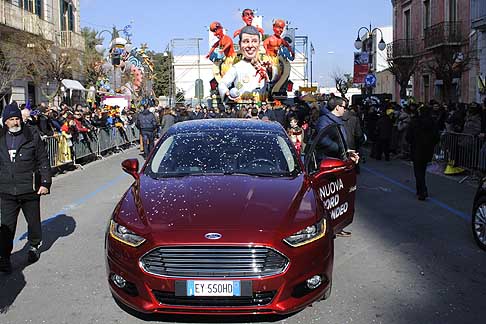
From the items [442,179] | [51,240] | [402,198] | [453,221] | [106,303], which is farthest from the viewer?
[442,179]

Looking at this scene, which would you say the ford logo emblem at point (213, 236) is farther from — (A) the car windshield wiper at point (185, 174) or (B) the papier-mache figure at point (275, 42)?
(B) the papier-mache figure at point (275, 42)

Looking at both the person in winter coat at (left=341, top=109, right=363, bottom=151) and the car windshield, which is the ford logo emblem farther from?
the person in winter coat at (left=341, top=109, right=363, bottom=151)

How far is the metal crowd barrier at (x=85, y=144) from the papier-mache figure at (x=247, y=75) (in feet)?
45.5

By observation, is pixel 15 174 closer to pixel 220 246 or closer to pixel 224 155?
pixel 224 155

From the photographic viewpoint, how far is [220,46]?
129 feet

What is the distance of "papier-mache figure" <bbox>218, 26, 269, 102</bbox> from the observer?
3831cm

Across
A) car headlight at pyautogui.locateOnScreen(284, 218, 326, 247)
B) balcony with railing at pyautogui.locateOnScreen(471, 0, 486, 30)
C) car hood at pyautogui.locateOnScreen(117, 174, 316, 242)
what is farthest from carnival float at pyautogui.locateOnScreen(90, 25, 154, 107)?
car headlight at pyautogui.locateOnScreen(284, 218, 326, 247)

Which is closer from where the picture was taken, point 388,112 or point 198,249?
point 198,249

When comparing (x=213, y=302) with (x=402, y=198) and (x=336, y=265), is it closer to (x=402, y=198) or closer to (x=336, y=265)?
(x=336, y=265)

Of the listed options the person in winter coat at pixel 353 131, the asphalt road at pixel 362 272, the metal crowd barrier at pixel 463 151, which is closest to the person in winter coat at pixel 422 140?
the asphalt road at pixel 362 272

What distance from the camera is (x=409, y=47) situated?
36.8 meters

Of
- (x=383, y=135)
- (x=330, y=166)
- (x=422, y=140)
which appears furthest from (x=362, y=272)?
(x=383, y=135)

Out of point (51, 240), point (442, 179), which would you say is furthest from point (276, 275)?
point (442, 179)

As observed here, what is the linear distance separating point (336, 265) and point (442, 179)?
27.2 ft
